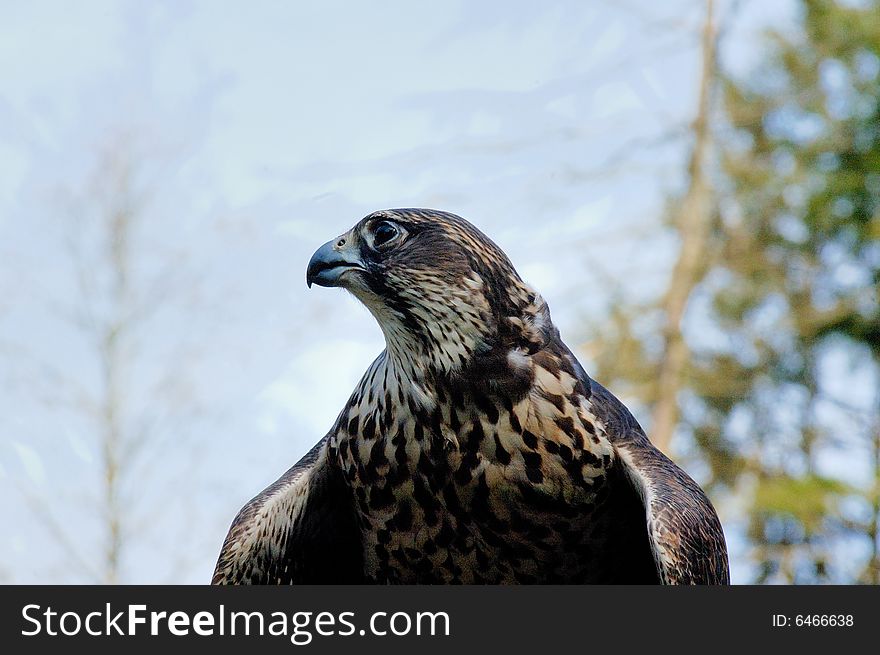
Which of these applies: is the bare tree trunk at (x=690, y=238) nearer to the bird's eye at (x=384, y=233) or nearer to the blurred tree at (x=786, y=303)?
the blurred tree at (x=786, y=303)

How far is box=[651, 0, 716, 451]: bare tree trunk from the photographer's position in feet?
46.7

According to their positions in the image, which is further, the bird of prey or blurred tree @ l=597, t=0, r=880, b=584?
blurred tree @ l=597, t=0, r=880, b=584

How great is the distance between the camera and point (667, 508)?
140 inches

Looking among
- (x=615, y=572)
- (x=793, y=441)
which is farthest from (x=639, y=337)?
(x=615, y=572)

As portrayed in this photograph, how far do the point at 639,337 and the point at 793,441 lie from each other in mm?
7323

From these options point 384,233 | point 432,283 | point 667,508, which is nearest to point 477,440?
point 432,283

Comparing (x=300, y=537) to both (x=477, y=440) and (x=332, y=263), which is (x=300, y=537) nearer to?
(x=477, y=440)

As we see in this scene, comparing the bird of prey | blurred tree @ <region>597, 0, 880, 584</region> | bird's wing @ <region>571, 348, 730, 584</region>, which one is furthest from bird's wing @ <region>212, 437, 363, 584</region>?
blurred tree @ <region>597, 0, 880, 584</region>

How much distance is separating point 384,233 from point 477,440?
802 mm

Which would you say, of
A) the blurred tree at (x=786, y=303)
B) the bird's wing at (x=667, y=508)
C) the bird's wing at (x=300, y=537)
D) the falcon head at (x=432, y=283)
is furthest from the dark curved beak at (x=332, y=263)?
the blurred tree at (x=786, y=303)

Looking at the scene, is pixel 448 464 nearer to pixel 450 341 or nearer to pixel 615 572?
pixel 450 341

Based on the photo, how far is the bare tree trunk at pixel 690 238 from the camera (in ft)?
46.7

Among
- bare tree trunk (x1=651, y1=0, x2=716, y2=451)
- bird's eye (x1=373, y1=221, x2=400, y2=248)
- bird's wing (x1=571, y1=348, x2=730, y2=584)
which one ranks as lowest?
bird's wing (x1=571, y1=348, x2=730, y2=584)

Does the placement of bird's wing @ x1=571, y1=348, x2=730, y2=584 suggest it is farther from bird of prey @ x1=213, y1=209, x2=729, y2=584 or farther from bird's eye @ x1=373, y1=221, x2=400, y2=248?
bird's eye @ x1=373, y1=221, x2=400, y2=248
